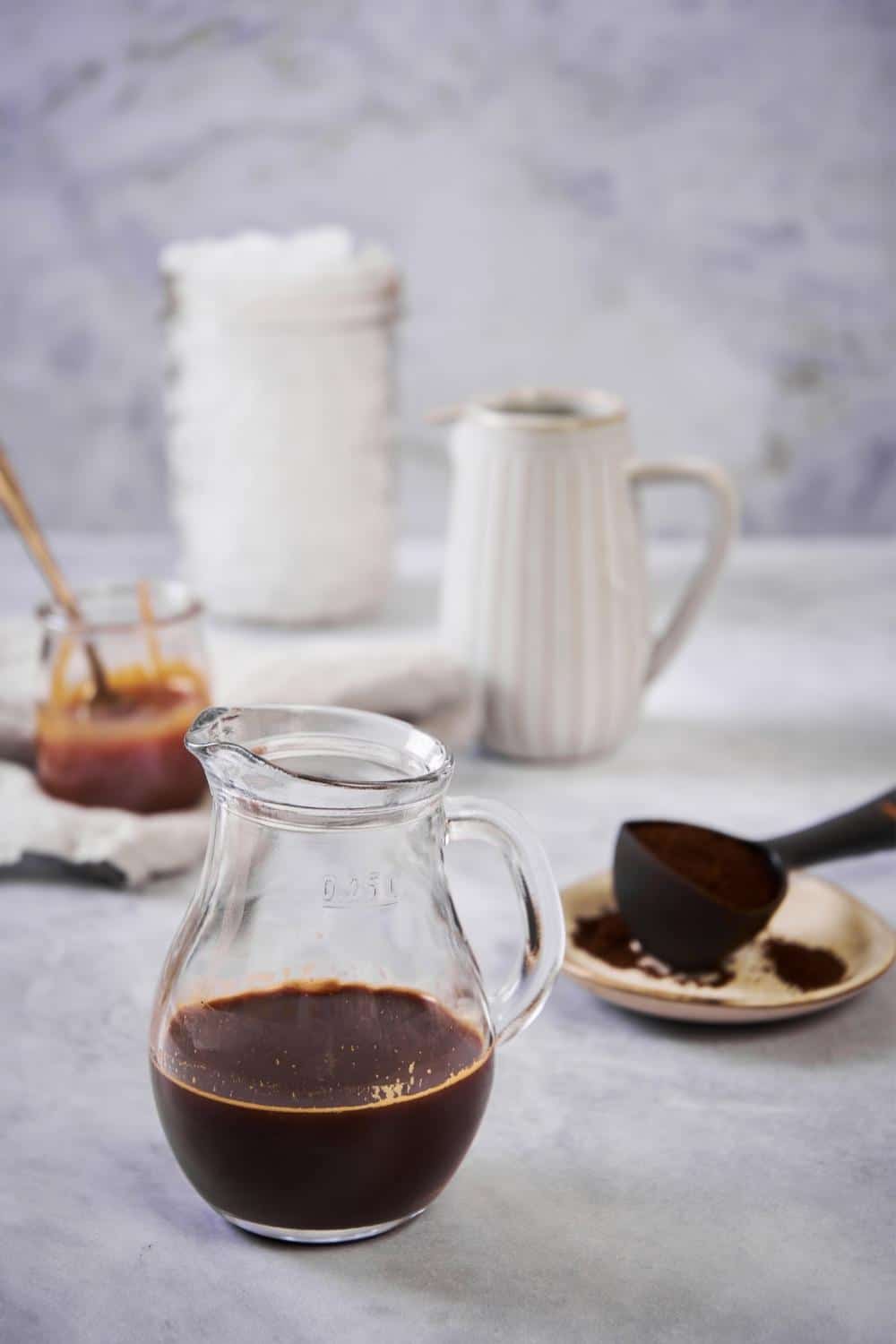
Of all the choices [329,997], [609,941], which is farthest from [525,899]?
[609,941]

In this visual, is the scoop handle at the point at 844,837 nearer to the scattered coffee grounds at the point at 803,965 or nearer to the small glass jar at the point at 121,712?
the scattered coffee grounds at the point at 803,965

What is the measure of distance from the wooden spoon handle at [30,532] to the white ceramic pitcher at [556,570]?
0.83ft

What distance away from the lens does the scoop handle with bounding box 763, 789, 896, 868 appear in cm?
78

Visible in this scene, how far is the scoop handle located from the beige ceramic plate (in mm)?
15

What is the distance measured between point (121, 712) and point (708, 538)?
15.8 inches

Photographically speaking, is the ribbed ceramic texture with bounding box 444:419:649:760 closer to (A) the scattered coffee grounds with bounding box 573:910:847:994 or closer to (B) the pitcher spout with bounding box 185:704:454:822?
(A) the scattered coffee grounds with bounding box 573:910:847:994

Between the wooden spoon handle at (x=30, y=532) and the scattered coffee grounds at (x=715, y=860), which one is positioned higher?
the wooden spoon handle at (x=30, y=532)

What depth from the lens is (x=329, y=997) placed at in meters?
0.52

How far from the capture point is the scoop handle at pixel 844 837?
0.78 metres

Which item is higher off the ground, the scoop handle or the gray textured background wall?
the gray textured background wall

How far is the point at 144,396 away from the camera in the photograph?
166 centimetres

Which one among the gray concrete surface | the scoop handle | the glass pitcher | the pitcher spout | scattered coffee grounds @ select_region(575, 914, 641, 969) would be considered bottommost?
the gray concrete surface

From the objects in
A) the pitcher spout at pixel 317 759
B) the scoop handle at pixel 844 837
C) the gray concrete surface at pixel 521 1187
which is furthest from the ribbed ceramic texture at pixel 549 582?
the pitcher spout at pixel 317 759

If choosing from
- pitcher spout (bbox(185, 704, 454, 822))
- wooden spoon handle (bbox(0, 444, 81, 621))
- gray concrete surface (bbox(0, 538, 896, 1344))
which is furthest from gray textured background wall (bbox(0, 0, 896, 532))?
pitcher spout (bbox(185, 704, 454, 822))
